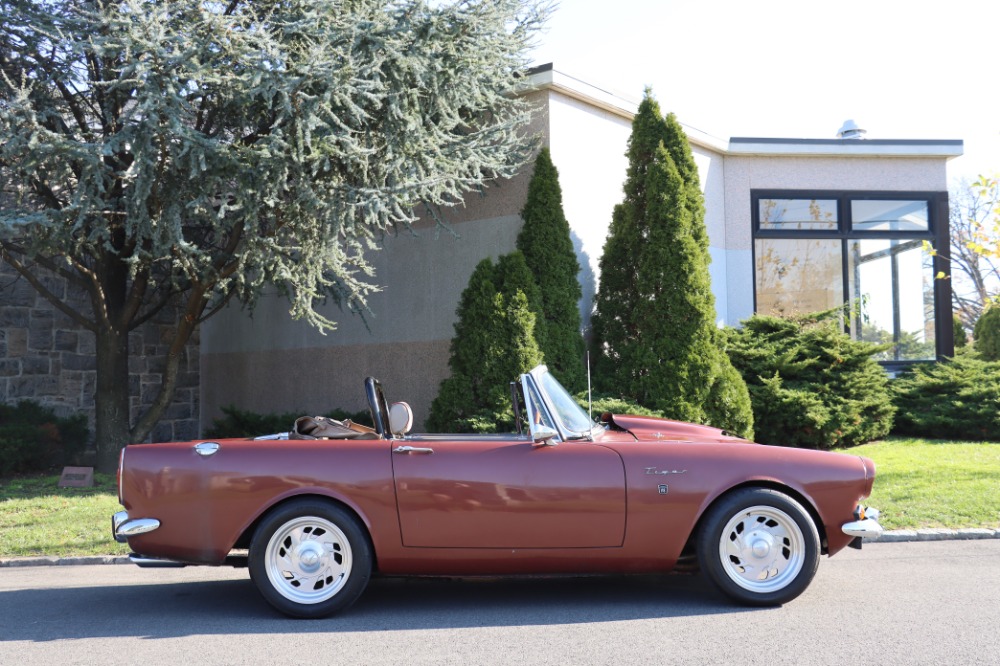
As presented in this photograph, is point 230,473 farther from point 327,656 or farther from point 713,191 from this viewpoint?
point 713,191

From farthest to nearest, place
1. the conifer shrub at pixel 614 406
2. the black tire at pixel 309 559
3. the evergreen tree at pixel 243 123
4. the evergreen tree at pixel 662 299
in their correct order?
1. the evergreen tree at pixel 662 299
2. the conifer shrub at pixel 614 406
3. the evergreen tree at pixel 243 123
4. the black tire at pixel 309 559

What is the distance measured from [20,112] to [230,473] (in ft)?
19.5

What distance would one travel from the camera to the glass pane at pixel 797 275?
1502 cm

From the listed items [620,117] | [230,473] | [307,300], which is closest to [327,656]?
[230,473]

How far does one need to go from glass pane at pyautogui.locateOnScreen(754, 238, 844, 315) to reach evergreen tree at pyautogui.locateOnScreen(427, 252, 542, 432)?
18.8ft

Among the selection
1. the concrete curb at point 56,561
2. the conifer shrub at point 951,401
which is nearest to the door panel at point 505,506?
the concrete curb at point 56,561

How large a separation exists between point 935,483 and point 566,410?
5.61 metres

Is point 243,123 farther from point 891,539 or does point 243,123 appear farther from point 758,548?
point 891,539

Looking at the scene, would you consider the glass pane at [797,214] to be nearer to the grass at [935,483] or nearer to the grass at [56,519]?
the grass at [935,483]

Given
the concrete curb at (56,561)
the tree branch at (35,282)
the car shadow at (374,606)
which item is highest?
the tree branch at (35,282)

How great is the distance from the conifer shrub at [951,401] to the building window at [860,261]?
4.58 feet

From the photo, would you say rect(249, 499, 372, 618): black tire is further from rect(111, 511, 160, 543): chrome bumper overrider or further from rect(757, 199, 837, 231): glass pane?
rect(757, 199, 837, 231): glass pane

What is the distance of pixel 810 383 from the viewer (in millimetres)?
12523

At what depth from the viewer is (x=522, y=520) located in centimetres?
525
